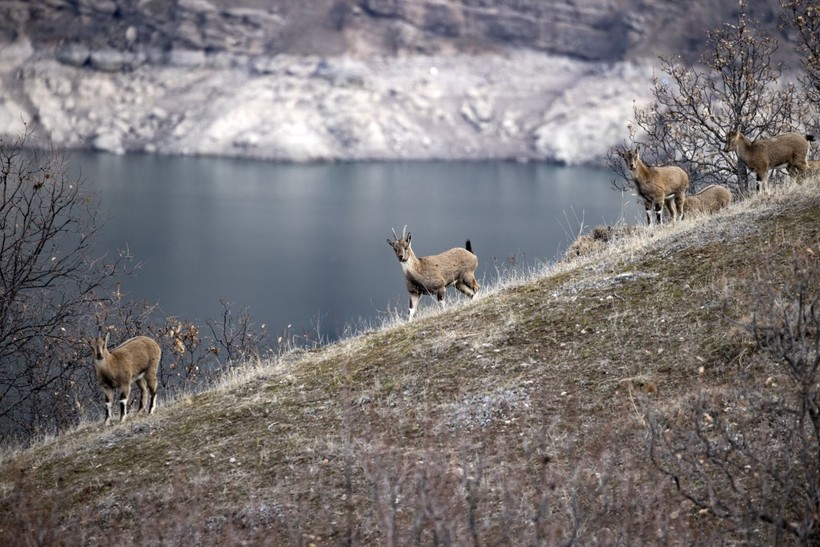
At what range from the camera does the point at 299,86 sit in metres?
171

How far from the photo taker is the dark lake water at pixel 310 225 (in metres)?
57.3

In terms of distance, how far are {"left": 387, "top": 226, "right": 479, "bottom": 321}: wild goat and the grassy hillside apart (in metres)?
2.40

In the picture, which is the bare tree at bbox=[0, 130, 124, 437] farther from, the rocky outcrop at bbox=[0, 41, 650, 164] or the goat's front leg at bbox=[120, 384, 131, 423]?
the rocky outcrop at bbox=[0, 41, 650, 164]

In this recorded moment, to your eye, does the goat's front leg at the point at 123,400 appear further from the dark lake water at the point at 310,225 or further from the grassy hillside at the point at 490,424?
the dark lake water at the point at 310,225

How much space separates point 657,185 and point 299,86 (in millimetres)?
156860

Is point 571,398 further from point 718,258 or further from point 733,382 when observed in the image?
point 718,258

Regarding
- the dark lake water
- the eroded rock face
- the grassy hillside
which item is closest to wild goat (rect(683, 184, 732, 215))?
the grassy hillside

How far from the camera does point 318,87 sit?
17050 centimetres

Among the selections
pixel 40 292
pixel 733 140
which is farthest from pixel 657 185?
pixel 40 292

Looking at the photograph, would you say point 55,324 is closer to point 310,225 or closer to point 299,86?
point 310,225

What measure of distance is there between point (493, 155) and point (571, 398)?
158759 mm

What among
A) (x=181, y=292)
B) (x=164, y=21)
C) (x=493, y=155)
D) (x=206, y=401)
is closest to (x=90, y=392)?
(x=206, y=401)

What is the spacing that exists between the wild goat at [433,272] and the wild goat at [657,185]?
11.2ft

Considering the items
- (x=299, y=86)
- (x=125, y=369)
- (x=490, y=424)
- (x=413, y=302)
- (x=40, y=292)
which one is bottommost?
(x=40, y=292)
